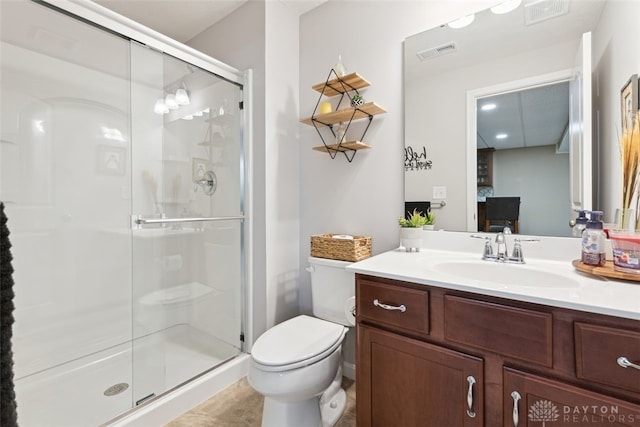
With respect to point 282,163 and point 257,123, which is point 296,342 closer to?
point 282,163

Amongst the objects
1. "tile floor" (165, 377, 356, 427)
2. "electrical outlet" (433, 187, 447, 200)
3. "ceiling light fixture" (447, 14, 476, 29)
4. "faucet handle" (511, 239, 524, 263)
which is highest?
"ceiling light fixture" (447, 14, 476, 29)

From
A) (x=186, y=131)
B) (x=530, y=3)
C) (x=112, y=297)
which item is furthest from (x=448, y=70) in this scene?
(x=112, y=297)

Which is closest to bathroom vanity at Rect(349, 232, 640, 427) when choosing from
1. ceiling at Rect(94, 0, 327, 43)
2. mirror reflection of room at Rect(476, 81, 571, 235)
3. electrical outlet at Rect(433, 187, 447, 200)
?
mirror reflection of room at Rect(476, 81, 571, 235)

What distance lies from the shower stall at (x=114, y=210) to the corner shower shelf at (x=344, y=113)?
555mm

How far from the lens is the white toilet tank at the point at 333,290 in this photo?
1.56 m

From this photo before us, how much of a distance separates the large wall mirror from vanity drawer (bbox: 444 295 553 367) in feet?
2.06

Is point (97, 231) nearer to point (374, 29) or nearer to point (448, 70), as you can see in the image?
point (374, 29)

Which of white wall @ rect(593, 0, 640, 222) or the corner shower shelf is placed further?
the corner shower shelf

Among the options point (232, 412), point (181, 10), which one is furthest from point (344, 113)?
point (232, 412)

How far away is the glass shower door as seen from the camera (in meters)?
1.74

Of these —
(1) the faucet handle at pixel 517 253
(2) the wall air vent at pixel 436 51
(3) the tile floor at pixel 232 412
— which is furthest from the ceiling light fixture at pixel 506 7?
(3) the tile floor at pixel 232 412

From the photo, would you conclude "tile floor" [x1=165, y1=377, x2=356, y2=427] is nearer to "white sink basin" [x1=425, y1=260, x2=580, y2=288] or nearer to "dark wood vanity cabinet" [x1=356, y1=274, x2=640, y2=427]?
"dark wood vanity cabinet" [x1=356, y1=274, x2=640, y2=427]

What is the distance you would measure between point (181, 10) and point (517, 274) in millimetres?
2558

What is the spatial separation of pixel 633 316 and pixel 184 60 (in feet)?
7.12
